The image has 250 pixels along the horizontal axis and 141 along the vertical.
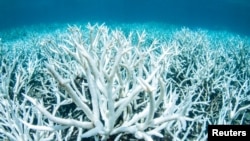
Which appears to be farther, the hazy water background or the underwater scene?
the hazy water background

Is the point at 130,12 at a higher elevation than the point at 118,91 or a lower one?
higher

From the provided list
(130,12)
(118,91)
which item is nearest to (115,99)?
(118,91)

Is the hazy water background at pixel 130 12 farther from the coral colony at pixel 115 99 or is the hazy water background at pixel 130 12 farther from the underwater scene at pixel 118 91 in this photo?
the coral colony at pixel 115 99

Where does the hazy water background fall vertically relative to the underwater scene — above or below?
above

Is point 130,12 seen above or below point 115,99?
above

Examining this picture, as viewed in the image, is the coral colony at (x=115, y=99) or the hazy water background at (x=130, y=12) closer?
the coral colony at (x=115, y=99)

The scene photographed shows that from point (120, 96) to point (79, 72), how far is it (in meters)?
1.03

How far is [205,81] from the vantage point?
177 inches

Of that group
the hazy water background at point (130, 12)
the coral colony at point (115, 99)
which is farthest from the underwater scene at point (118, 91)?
the hazy water background at point (130, 12)

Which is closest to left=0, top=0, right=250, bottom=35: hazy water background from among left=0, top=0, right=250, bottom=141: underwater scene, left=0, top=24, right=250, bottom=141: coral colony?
left=0, top=0, right=250, bottom=141: underwater scene

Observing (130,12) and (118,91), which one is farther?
(130,12)

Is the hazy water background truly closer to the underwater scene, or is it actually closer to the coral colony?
the underwater scene

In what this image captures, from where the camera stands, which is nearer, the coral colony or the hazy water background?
the coral colony

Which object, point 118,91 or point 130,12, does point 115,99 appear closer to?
point 118,91
